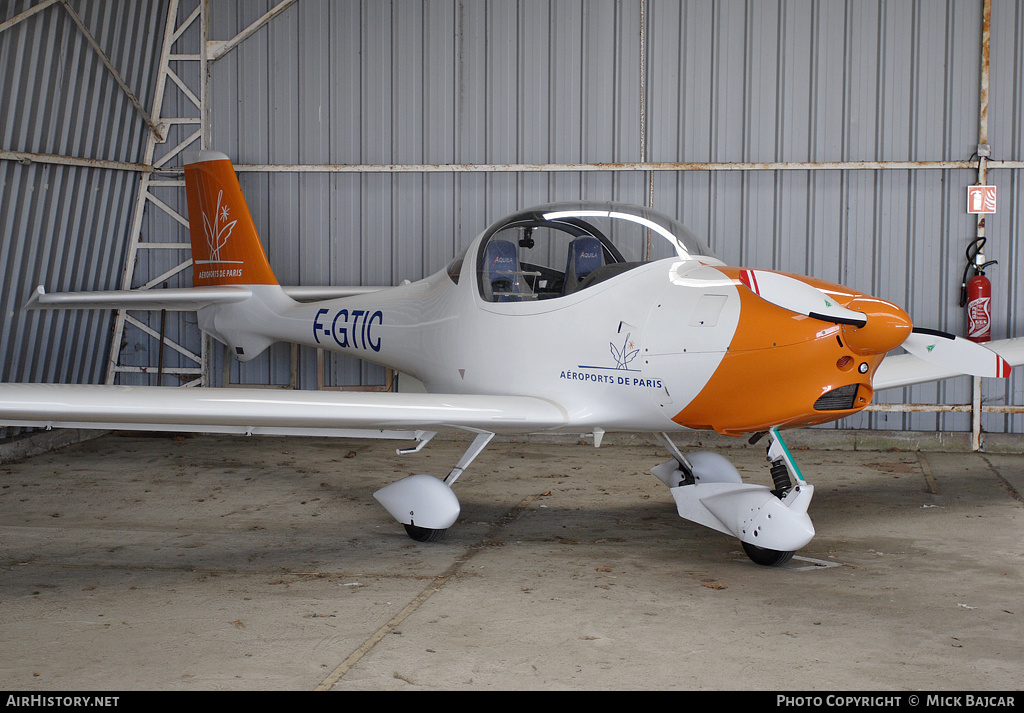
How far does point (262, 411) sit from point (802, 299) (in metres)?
2.52

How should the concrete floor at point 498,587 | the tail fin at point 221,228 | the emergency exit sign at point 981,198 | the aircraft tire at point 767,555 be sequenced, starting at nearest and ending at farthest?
the concrete floor at point 498,587, the aircraft tire at point 767,555, the tail fin at point 221,228, the emergency exit sign at point 981,198

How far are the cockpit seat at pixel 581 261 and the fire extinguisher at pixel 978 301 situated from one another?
441 centimetres

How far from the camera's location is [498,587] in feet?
13.9

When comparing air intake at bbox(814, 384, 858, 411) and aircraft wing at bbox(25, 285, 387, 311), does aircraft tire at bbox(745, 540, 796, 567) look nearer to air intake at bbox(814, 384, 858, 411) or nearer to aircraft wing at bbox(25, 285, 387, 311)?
air intake at bbox(814, 384, 858, 411)

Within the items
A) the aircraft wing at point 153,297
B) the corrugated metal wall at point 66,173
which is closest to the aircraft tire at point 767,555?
the aircraft wing at point 153,297

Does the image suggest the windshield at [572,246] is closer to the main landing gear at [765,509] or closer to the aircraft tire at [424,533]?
the main landing gear at [765,509]

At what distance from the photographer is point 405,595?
411 centimetres

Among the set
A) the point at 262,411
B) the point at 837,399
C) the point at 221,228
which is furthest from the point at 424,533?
the point at 221,228

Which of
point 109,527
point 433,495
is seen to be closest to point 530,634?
point 433,495

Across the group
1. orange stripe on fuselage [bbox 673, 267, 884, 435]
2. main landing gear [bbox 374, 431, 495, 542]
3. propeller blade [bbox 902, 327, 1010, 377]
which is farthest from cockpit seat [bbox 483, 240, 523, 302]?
propeller blade [bbox 902, 327, 1010, 377]

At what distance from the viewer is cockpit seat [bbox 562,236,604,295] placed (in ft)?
16.3

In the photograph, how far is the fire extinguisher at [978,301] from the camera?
779 cm

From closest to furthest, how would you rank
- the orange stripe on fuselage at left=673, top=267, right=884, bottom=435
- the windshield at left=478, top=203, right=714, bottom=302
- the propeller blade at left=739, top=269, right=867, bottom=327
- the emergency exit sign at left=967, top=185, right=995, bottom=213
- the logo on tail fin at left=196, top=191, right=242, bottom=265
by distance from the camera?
the propeller blade at left=739, top=269, right=867, bottom=327
the orange stripe on fuselage at left=673, top=267, right=884, bottom=435
the windshield at left=478, top=203, right=714, bottom=302
the logo on tail fin at left=196, top=191, right=242, bottom=265
the emergency exit sign at left=967, top=185, right=995, bottom=213

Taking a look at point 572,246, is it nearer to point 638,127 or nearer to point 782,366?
point 782,366
